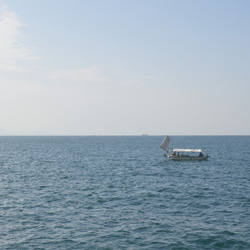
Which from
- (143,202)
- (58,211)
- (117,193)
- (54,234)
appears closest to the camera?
(54,234)

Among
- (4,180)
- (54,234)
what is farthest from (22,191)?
(54,234)

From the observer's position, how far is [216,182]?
186 ft

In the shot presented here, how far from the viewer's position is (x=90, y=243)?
26.2 meters

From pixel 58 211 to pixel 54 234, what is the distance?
25.4ft

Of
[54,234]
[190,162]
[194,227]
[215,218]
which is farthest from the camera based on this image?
[190,162]

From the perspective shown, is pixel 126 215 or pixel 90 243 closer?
pixel 90 243

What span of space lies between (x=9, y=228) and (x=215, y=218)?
71.9 feet

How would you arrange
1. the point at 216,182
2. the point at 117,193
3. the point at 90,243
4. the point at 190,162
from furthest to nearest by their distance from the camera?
the point at 190,162, the point at 216,182, the point at 117,193, the point at 90,243

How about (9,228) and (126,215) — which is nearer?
(9,228)

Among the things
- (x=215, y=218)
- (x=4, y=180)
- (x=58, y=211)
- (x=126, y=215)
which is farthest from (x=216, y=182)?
Answer: (x=4, y=180)

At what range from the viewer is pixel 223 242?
26.5 m

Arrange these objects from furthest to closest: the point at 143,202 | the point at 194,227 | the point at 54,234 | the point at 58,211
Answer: the point at 143,202, the point at 58,211, the point at 194,227, the point at 54,234

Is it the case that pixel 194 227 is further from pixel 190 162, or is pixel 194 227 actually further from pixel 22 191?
pixel 190 162

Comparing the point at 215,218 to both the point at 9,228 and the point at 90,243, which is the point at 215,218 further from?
the point at 9,228
